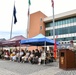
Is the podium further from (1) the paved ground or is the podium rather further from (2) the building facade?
(2) the building facade

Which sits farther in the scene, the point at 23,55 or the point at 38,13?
the point at 38,13

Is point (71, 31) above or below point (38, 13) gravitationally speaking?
below

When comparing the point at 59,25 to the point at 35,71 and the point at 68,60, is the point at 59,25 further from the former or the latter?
the point at 35,71

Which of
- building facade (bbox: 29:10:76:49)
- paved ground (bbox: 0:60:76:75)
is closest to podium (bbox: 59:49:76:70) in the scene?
paved ground (bbox: 0:60:76:75)

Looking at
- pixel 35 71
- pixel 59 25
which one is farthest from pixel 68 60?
pixel 59 25

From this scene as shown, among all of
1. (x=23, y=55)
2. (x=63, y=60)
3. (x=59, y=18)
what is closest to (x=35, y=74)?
(x=63, y=60)

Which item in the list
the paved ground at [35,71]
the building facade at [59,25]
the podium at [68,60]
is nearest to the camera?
the paved ground at [35,71]

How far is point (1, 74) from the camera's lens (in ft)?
34.3

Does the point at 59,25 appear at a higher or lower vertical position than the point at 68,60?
higher

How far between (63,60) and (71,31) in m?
42.8

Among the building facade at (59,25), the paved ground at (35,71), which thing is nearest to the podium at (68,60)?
the paved ground at (35,71)

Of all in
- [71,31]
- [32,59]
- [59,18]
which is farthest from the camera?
[59,18]

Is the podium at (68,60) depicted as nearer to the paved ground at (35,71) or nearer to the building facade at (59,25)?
the paved ground at (35,71)

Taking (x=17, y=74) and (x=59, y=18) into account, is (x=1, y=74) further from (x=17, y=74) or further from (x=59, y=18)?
(x=59, y=18)
